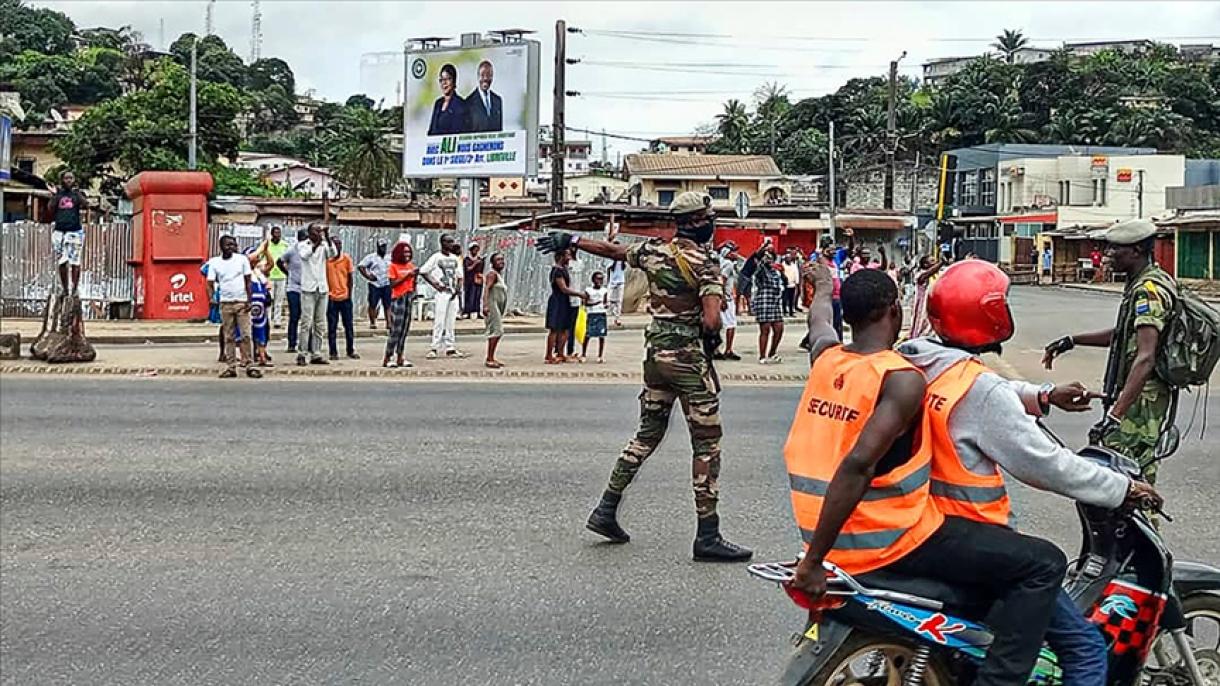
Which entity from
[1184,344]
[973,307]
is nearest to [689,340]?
[1184,344]

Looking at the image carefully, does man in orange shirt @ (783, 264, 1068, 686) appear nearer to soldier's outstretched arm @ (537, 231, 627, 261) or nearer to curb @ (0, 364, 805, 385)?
soldier's outstretched arm @ (537, 231, 627, 261)

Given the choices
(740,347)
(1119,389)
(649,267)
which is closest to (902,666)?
(1119,389)

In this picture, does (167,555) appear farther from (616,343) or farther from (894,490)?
(616,343)

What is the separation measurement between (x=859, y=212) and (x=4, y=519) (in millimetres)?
51988

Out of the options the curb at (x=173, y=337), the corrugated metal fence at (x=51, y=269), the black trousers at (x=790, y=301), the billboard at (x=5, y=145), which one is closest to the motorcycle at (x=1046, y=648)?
the billboard at (x=5, y=145)

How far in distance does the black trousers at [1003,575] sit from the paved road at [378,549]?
159 centimetres

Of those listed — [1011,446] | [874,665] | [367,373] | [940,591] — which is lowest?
[874,665]

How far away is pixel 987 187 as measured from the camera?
270ft

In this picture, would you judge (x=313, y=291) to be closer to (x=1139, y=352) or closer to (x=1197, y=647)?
(x=1139, y=352)

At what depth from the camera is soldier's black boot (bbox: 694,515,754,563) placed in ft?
23.9

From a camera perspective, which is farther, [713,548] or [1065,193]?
[1065,193]

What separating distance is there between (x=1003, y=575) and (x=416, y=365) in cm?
1463

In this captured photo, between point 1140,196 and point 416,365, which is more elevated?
point 1140,196

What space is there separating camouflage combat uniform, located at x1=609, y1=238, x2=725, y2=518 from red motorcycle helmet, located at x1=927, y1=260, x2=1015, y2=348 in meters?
3.14
